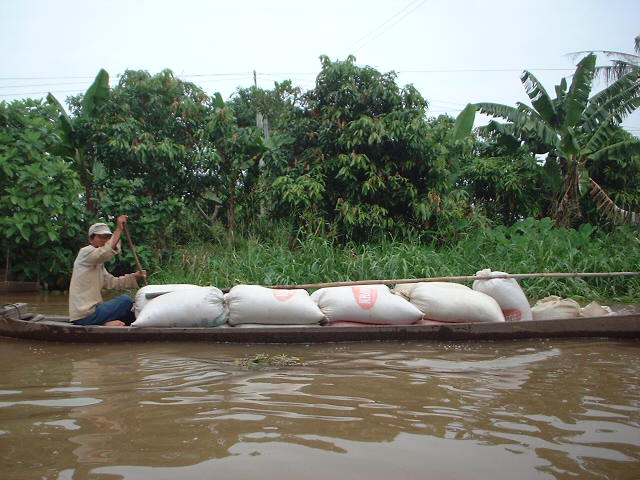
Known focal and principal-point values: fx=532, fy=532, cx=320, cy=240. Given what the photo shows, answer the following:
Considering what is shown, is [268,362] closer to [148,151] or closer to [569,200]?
[148,151]

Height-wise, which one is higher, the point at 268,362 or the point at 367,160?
the point at 367,160

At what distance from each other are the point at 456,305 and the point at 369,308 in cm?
68

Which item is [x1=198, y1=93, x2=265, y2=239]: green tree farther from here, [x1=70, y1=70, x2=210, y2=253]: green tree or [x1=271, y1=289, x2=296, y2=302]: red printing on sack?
[x1=271, y1=289, x2=296, y2=302]: red printing on sack

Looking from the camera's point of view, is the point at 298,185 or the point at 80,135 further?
the point at 80,135

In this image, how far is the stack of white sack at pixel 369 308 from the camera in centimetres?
420

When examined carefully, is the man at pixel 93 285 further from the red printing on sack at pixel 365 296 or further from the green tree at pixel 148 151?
the green tree at pixel 148 151

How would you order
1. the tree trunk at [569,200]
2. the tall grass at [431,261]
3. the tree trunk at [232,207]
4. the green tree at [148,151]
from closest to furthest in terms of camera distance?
the tall grass at [431,261], the green tree at [148,151], the tree trunk at [232,207], the tree trunk at [569,200]

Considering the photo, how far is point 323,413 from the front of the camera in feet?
8.14

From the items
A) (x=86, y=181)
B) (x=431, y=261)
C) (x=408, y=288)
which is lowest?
(x=408, y=288)

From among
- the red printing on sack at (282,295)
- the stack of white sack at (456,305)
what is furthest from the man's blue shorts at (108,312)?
the stack of white sack at (456,305)

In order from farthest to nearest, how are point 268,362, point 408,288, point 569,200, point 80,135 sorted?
point 569,200 < point 80,135 < point 408,288 < point 268,362

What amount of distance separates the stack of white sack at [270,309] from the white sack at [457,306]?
853 mm

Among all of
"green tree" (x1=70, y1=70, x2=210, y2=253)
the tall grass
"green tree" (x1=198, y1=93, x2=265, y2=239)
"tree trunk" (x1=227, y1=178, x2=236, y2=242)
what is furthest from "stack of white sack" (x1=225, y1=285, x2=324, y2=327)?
"tree trunk" (x1=227, y1=178, x2=236, y2=242)

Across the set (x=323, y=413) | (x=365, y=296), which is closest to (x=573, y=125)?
(x=365, y=296)
